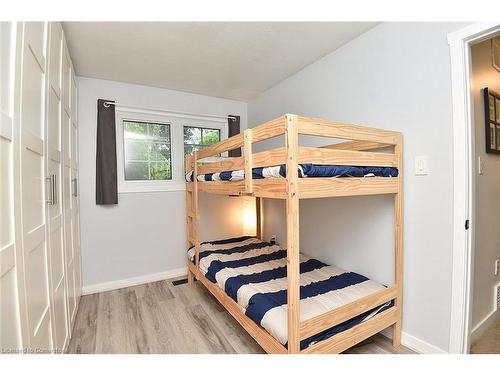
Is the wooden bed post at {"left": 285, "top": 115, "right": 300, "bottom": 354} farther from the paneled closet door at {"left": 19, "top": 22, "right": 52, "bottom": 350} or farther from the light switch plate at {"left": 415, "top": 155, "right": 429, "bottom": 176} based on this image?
the paneled closet door at {"left": 19, "top": 22, "right": 52, "bottom": 350}

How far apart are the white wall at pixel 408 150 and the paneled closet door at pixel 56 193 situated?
77.6 inches

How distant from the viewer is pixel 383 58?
1688 millimetres

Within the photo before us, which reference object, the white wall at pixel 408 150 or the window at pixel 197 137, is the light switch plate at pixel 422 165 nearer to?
the white wall at pixel 408 150

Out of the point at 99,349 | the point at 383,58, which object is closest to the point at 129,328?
the point at 99,349

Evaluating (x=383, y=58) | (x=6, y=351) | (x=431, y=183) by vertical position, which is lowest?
(x=6, y=351)

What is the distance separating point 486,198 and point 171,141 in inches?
116

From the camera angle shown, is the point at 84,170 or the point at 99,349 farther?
the point at 84,170

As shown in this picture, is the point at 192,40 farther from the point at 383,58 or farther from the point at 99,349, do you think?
the point at 99,349

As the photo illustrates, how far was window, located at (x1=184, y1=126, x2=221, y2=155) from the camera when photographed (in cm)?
299

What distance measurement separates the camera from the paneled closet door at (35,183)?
94 cm

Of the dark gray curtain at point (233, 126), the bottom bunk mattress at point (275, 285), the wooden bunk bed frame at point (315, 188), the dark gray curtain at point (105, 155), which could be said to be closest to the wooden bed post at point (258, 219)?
the bottom bunk mattress at point (275, 285)

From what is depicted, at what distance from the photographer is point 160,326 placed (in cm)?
186
